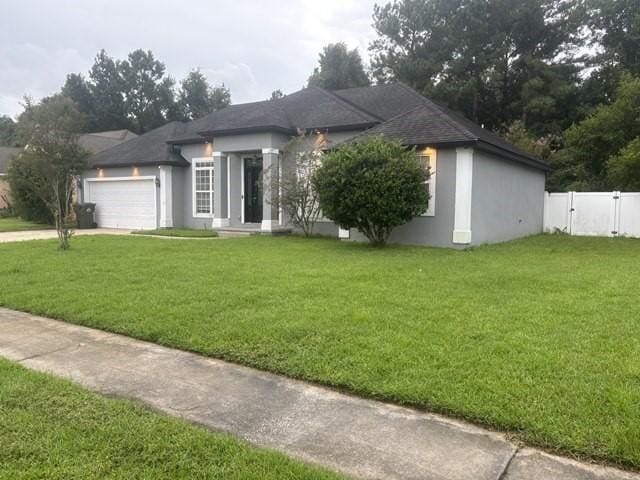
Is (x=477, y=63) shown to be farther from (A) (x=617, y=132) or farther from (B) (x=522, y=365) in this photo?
(B) (x=522, y=365)

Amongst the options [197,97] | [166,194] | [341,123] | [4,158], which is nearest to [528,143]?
[341,123]

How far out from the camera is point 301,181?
1426 cm

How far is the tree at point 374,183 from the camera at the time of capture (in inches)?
438

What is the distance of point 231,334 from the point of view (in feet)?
15.5

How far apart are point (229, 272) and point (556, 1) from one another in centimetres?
2833

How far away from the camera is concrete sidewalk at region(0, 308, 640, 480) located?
2570mm

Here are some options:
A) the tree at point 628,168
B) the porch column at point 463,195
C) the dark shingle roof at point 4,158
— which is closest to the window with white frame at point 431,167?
the porch column at point 463,195

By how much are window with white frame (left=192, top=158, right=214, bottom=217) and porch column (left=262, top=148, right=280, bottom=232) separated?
3334 millimetres

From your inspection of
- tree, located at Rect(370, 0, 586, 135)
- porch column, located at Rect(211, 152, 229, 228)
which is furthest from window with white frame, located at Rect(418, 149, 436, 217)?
tree, located at Rect(370, 0, 586, 135)

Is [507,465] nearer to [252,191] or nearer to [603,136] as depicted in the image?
[252,191]

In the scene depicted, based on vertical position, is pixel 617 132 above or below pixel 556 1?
below

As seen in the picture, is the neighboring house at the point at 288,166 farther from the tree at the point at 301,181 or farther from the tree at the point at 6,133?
the tree at the point at 6,133

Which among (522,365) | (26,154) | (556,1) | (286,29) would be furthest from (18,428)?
(556,1)

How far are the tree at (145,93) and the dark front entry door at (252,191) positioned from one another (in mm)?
32782
